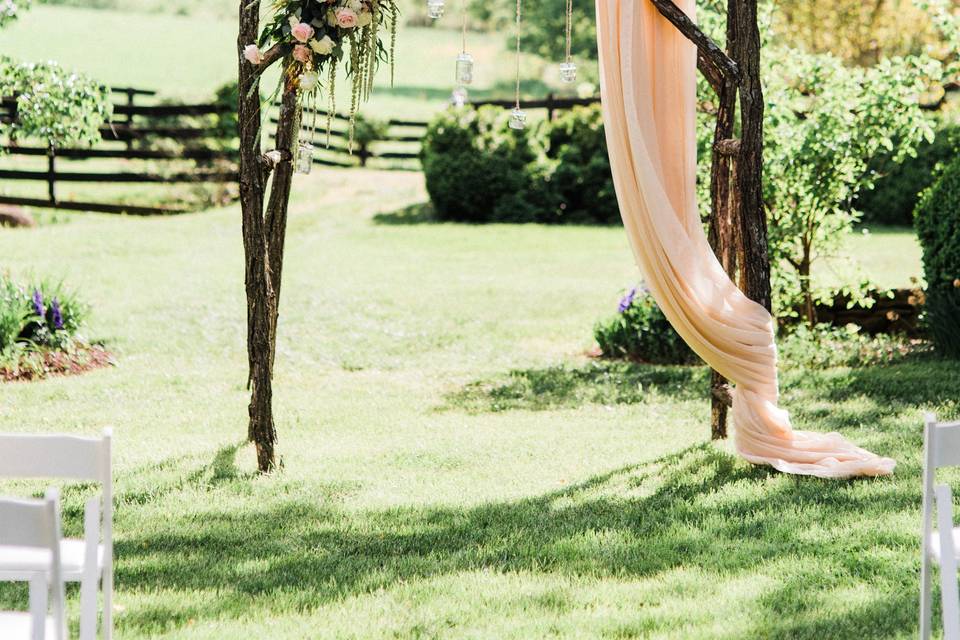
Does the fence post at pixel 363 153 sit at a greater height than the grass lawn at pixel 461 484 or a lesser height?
greater

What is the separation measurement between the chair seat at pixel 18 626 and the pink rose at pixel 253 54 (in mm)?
3106

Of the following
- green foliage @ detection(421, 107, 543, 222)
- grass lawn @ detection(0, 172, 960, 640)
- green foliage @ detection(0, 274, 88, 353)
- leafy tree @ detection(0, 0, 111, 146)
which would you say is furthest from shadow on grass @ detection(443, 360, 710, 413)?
green foliage @ detection(421, 107, 543, 222)

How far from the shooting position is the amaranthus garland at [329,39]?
532 centimetres

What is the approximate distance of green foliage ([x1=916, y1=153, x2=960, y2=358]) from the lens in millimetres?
7758

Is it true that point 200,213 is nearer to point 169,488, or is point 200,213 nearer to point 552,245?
point 552,245

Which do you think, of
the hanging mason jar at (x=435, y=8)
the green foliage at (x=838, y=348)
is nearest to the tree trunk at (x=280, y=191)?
the hanging mason jar at (x=435, y=8)

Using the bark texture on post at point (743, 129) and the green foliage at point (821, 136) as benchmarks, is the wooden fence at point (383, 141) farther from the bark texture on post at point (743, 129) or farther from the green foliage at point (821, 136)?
the bark texture on post at point (743, 129)

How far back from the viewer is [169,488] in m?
5.53

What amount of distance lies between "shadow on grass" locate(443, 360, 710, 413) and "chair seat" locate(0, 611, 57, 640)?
4773mm

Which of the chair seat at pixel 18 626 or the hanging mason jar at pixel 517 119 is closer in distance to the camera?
the chair seat at pixel 18 626

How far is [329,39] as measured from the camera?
5312mm

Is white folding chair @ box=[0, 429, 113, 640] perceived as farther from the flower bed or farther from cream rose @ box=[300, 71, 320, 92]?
the flower bed

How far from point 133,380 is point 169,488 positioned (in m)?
2.92

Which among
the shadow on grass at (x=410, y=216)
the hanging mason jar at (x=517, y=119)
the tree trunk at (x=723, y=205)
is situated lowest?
the shadow on grass at (x=410, y=216)
